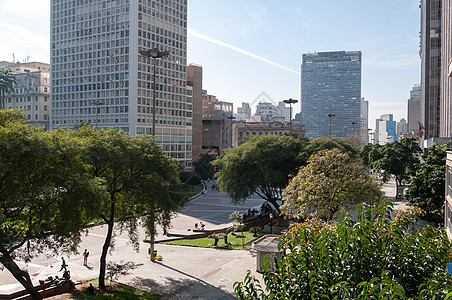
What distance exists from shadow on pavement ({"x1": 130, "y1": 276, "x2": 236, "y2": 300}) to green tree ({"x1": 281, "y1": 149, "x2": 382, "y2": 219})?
7020 mm

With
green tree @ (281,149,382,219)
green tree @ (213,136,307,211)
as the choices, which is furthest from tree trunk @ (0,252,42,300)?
green tree @ (213,136,307,211)

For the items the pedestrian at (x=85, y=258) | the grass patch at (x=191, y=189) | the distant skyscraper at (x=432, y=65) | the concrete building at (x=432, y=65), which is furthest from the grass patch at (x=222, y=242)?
the distant skyscraper at (x=432, y=65)

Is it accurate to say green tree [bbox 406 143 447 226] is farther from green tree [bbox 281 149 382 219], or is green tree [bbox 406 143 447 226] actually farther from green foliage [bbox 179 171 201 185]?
green foliage [bbox 179 171 201 185]

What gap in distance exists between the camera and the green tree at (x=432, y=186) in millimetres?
27484

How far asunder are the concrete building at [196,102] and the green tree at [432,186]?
88574 millimetres

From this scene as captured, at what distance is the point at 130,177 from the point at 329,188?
11955mm

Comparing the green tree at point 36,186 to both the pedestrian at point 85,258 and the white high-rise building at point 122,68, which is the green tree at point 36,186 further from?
the white high-rise building at point 122,68

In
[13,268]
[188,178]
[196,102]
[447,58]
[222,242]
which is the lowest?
[222,242]

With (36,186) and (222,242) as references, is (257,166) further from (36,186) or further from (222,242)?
(36,186)

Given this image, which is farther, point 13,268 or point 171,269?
point 171,269

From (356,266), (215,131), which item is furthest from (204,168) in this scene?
(356,266)

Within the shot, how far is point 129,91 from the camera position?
3723 inches

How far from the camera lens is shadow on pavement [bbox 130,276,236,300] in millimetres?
21544

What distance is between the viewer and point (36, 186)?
16797 mm
